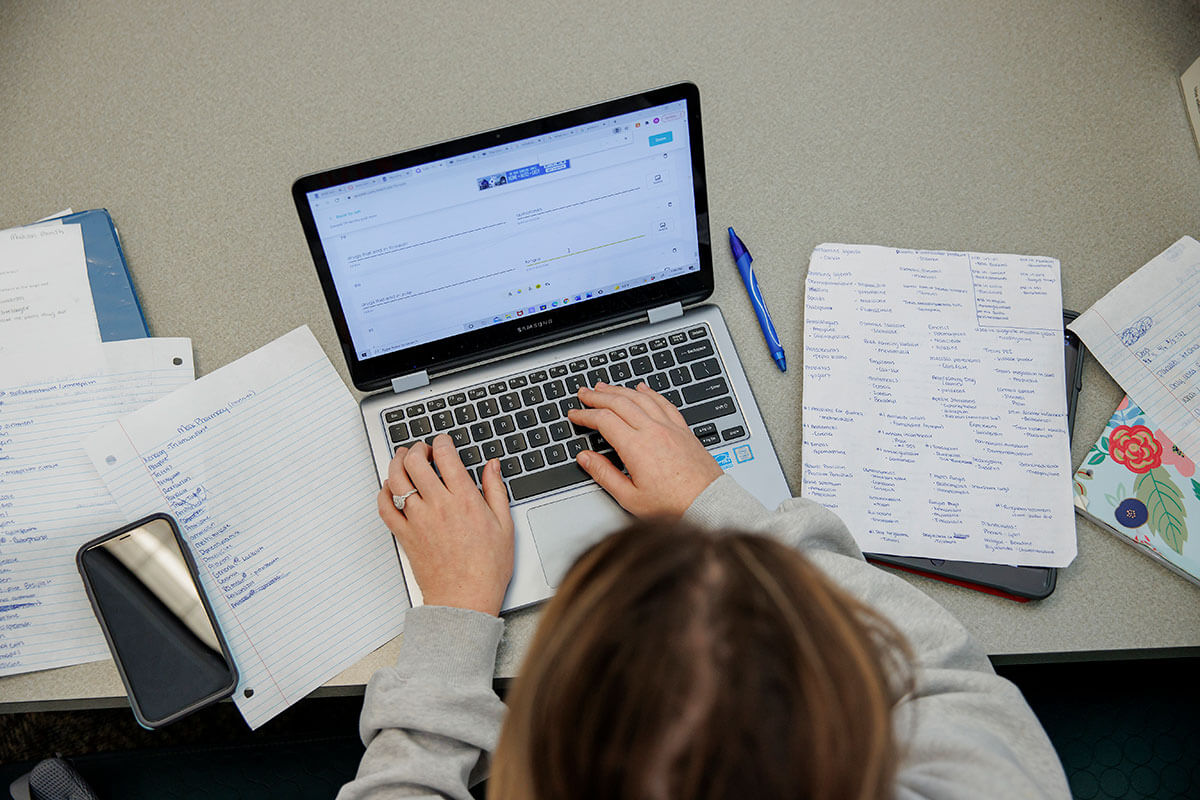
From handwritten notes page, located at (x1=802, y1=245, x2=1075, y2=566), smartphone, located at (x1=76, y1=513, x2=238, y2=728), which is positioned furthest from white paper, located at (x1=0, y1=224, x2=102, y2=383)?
handwritten notes page, located at (x1=802, y1=245, x2=1075, y2=566)

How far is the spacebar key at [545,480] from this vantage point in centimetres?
73

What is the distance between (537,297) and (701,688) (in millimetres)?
445

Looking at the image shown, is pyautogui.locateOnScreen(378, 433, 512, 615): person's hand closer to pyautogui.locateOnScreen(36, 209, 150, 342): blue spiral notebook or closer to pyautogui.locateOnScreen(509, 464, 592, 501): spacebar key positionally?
pyautogui.locateOnScreen(509, 464, 592, 501): spacebar key

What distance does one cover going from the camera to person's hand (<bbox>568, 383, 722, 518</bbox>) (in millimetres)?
694

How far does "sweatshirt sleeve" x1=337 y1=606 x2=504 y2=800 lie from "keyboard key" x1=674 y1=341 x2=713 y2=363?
0.98ft

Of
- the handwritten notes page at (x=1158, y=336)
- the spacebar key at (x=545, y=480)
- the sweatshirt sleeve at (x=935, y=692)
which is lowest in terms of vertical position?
the sweatshirt sleeve at (x=935, y=692)

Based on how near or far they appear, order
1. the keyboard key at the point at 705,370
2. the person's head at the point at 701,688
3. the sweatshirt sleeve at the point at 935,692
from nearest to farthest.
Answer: the person's head at the point at 701,688
the sweatshirt sleeve at the point at 935,692
the keyboard key at the point at 705,370

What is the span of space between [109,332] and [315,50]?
390mm

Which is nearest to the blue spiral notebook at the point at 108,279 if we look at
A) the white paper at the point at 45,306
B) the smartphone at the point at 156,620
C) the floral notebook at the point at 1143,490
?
the white paper at the point at 45,306

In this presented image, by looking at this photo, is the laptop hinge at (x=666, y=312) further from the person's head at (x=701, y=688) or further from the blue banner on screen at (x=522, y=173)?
the person's head at (x=701, y=688)

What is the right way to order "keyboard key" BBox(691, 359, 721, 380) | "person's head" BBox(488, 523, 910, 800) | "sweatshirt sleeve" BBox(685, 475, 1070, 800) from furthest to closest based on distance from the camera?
"keyboard key" BBox(691, 359, 721, 380), "sweatshirt sleeve" BBox(685, 475, 1070, 800), "person's head" BBox(488, 523, 910, 800)

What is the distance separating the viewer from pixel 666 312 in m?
0.78

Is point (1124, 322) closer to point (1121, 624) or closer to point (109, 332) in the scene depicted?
point (1121, 624)

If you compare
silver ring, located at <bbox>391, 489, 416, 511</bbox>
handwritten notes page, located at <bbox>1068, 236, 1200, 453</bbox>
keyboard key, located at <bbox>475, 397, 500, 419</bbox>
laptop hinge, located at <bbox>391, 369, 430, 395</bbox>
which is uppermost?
laptop hinge, located at <bbox>391, 369, 430, 395</bbox>
